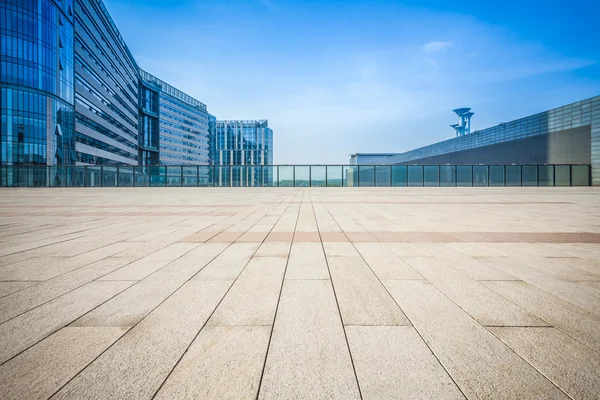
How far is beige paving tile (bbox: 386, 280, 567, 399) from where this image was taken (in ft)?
4.55

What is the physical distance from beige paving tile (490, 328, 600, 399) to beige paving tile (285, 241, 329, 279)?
1627 millimetres

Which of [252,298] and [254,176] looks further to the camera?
[254,176]

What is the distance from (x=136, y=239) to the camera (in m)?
4.89

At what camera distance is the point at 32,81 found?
44750 millimetres

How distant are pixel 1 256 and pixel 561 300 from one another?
6173 mm

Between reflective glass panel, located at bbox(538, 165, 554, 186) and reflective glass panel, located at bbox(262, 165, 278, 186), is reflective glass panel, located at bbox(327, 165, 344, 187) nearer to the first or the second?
reflective glass panel, located at bbox(262, 165, 278, 186)

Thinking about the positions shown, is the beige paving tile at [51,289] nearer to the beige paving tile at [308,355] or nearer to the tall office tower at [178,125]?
the beige paving tile at [308,355]

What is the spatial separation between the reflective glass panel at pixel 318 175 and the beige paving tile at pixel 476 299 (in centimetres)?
2773

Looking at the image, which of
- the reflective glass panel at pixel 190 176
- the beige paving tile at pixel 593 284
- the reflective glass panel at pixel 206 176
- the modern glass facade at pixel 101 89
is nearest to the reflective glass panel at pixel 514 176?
the reflective glass panel at pixel 206 176

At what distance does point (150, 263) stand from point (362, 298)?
2549 mm

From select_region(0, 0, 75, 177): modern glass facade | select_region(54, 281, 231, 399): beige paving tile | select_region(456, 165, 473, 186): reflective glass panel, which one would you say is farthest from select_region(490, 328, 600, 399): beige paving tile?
select_region(0, 0, 75, 177): modern glass facade

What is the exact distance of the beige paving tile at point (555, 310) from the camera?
6.30 feet

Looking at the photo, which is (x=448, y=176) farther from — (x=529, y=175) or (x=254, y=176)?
(x=254, y=176)

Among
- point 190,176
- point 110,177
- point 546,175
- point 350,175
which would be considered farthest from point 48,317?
point 546,175
